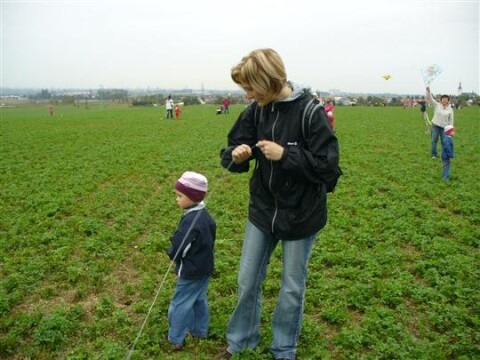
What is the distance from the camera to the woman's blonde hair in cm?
280

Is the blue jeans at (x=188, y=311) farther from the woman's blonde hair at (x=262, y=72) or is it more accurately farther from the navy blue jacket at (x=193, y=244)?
the woman's blonde hair at (x=262, y=72)

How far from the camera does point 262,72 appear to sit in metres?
2.80

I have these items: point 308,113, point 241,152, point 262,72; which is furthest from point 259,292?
point 262,72

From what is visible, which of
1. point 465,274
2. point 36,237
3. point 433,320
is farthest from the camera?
point 36,237

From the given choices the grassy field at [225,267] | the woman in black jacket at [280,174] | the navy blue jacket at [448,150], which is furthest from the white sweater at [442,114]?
the woman in black jacket at [280,174]

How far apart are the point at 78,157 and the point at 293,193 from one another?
12902 millimetres

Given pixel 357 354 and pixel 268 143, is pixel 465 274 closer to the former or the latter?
pixel 357 354

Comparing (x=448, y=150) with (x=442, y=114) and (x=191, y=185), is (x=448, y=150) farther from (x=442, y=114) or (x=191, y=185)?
(x=191, y=185)

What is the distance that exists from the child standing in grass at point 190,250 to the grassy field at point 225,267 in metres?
0.38

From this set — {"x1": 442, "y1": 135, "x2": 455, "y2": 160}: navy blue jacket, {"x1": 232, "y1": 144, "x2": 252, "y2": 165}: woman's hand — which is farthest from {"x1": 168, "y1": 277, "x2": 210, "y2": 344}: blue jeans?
{"x1": 442, "y1": 135, "x2": 455, "y2": 160}: navy blue jacket

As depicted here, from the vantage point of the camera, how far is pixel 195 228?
142 inches

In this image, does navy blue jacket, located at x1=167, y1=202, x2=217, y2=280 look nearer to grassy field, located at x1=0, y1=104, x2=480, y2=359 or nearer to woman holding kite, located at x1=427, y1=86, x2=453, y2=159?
grassy field, located at x1=0, y1=104, x2=480, y2=359

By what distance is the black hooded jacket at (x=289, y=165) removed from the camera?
2852mm

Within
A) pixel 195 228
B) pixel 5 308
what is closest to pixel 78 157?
pixel 5 308
